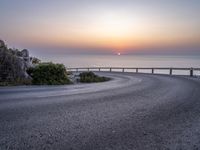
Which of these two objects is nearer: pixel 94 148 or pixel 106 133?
pixel 94 148

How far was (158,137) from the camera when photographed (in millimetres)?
5094

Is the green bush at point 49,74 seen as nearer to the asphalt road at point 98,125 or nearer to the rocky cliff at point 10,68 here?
the rocky cliff at point 10,68

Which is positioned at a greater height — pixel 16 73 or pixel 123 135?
pixel 16 73

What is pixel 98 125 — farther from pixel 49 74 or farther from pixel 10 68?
pixel 10 68

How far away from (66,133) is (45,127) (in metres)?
0.78

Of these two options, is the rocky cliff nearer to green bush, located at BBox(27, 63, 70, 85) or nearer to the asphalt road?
green bush, located at BBox(27, 63, 70, 85)

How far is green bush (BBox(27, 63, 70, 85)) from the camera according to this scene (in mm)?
17220

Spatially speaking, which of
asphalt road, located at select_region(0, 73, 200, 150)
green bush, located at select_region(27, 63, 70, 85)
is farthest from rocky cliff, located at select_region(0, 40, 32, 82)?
asphalt road, located at select_region(0, 73, 200, 150)

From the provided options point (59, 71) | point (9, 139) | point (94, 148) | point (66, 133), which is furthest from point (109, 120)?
point (59, 71)

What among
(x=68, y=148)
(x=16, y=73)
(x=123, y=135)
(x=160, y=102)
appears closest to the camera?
(x=68, y=148)

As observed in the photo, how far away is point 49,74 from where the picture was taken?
17906 mm

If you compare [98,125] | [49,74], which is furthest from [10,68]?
[98,125]

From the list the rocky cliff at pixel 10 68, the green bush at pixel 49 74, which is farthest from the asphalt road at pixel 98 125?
the rocky cliff at pixel 10 68

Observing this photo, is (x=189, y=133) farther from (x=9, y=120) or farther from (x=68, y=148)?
(x=9, y=120)
